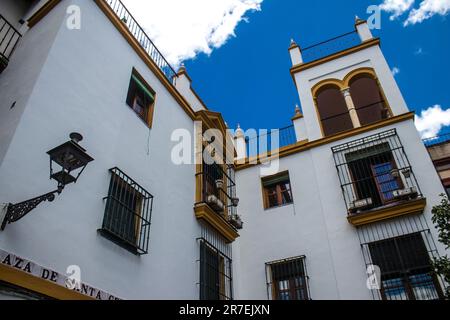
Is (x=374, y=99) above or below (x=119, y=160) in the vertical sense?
above

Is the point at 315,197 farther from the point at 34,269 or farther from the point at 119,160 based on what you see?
the point at 34,269

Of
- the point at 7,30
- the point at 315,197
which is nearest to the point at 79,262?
the point at 7,30

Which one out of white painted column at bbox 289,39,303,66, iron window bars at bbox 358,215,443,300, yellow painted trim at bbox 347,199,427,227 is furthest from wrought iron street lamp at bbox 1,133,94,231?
white painted column at bbox 289,39,303,66

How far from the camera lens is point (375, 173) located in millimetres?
10867

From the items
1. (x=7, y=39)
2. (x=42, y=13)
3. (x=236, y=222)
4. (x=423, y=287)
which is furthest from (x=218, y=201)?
(x=7, y=39)

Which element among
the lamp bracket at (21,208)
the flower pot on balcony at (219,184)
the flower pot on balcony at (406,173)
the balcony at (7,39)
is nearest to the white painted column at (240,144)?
the flower pot on balcony at (219,184)

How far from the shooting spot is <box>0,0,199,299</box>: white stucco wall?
5426 millimetres

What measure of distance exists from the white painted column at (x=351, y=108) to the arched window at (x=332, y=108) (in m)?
0.46

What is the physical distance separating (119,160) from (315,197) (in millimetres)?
5894

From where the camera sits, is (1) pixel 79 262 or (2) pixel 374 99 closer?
(1) pixel 79 262

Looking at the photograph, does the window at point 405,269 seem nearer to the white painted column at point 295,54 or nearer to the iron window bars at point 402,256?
the iron window bars at point 402,256

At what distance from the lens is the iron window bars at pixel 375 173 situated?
991 cm

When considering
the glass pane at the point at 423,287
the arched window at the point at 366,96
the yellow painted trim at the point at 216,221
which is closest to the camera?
the glass pane at the point at 423,287

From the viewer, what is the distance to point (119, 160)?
7523 mm
